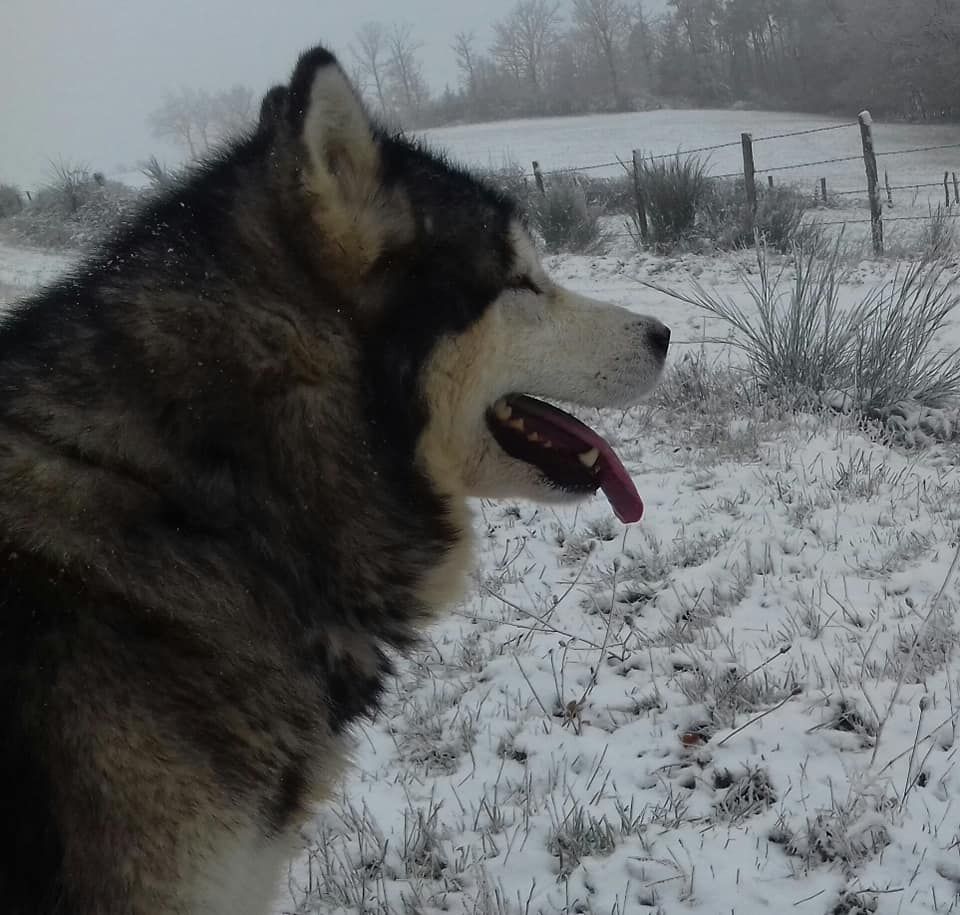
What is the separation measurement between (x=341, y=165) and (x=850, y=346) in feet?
18.7

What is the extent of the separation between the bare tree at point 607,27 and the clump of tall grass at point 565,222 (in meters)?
50.9

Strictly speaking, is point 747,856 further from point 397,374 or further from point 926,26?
point 926,26

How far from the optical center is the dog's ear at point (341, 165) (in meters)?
1.52

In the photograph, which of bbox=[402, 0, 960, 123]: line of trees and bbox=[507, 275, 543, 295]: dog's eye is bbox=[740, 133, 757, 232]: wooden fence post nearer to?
bbox=[507, 275, 543, 295]: dog's eye

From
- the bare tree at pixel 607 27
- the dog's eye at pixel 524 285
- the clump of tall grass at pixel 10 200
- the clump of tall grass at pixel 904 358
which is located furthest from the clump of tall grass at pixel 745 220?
the bare tree at pixel 607 27

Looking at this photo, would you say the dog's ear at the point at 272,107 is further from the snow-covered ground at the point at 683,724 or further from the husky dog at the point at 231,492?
the snow-covered ground at the point at 683,724

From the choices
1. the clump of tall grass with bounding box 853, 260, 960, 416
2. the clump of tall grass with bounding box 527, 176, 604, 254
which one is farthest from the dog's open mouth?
the clump of tall grass with bounding box 527, 176, 604, 254

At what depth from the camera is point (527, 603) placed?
13.3 feet

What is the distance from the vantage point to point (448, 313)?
179cm

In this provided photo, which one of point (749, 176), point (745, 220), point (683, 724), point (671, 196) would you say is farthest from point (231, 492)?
point (749, 176)

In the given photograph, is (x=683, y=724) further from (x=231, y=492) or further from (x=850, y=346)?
(x=850, y=346)

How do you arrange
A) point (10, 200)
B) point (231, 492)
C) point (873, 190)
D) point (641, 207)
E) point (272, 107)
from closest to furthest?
point (231, 492), point (272, 107), point (873, 190), point (641, 207), point (10, 200)

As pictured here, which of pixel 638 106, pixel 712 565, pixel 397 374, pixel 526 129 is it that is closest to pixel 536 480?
pixel 397 374

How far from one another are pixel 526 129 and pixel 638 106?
14.3m
